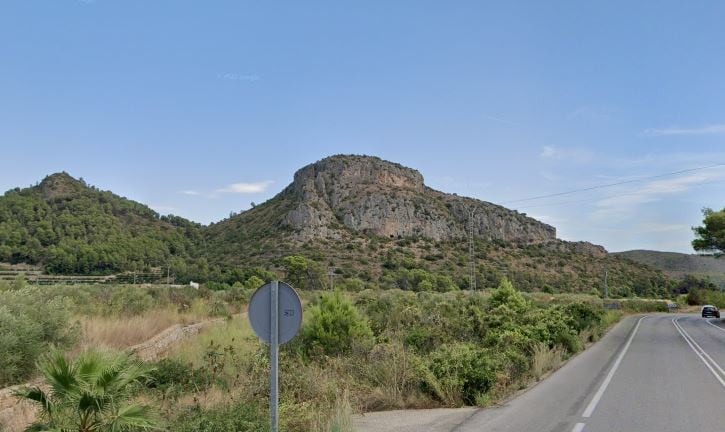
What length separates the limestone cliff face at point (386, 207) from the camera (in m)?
97.9

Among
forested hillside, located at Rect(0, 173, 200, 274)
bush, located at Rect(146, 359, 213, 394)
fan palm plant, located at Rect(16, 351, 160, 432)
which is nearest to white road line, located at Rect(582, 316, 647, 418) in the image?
bush, located at Rect(146, 359, 213, 394)

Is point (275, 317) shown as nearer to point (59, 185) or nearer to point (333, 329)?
point (333, 329)

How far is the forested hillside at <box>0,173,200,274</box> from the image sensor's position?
204ft

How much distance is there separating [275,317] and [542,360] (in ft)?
38.7

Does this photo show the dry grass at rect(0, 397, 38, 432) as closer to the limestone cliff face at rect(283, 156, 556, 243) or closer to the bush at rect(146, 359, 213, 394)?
the bush at rect(146, 359, 213, 394)

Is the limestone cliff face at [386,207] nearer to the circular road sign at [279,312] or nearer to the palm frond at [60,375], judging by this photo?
the circular road sign at [279,312]

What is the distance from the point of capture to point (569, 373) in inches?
605

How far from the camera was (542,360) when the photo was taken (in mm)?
15422

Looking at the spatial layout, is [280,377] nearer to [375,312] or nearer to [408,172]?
[375,312]

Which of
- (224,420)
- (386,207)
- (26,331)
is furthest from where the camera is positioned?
(386,207)

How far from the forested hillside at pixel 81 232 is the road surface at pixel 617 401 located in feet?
197

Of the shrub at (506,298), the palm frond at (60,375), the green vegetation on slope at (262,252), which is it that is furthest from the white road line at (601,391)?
the green vegetation on slope at (262,252)

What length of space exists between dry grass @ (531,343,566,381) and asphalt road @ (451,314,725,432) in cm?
35

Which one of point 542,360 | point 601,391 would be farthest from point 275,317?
point 542,360
